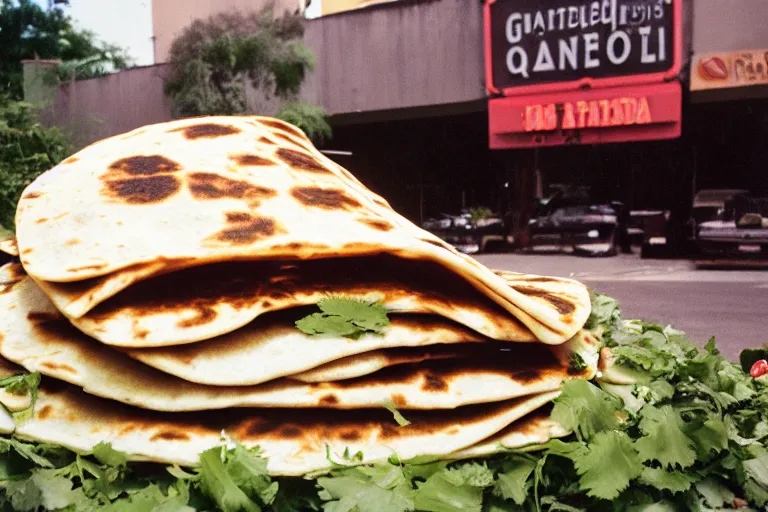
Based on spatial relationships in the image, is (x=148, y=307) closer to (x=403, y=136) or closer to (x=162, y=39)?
(x=403, y=136)

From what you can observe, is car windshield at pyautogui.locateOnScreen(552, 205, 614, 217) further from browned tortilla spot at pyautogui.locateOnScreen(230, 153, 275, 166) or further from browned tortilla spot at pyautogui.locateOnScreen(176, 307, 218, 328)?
browned tortilla spot at pyautogui.locateOnScreen(176, 307, 218, 328)

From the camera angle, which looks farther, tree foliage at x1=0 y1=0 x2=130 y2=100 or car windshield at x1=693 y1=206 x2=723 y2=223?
tree foliage at x1=0 y1=0 x2=130 y2=100

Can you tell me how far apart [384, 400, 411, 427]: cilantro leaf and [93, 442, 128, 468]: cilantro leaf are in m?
0.45

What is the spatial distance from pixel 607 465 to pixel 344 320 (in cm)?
51

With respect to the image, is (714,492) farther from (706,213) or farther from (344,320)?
(706,213)

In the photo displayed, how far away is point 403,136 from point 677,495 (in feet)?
59.8

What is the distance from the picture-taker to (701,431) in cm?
130

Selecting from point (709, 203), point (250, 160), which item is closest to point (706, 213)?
point (709, 203)

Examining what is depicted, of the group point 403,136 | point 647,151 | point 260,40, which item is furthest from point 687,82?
point 260,40

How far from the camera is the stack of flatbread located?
1.30 m

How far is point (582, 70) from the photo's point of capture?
13.8 m

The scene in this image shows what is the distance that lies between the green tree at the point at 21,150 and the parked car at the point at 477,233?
895 centimetres

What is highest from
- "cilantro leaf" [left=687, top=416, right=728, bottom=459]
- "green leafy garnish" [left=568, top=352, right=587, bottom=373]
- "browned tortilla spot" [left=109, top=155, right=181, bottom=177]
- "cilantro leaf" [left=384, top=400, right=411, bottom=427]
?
"browned tortilla spot" [left=109, top=155, right=181, bottom=177]

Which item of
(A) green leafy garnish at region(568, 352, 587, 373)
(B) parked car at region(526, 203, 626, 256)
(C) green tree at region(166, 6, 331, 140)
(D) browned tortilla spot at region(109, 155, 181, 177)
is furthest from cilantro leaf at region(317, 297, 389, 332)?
(C) green tree at region(166, 6, 331, 140)
